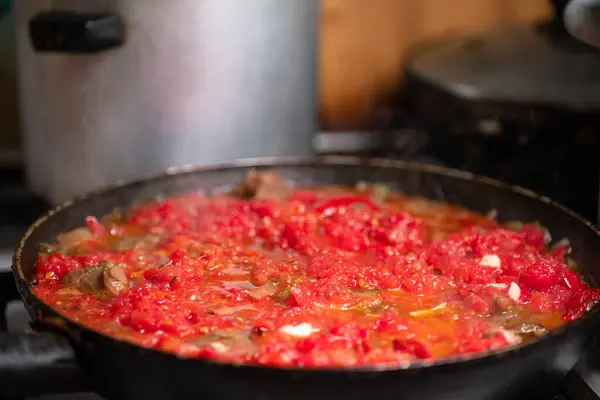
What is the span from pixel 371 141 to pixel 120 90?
37.5 inches

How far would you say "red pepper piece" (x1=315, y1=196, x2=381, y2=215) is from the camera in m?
1.80

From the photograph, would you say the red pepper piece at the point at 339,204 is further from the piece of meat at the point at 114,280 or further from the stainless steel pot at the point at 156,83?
the piece of meat at the point at 114,280

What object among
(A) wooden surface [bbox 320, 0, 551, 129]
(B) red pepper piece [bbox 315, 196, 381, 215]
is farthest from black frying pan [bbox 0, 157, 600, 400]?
(A) wooden surface [bbox 320, 0, 551, 129]

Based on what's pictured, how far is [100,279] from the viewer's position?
1411 millimetres

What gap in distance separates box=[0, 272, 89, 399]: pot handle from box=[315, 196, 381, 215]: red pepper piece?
0.76 metres

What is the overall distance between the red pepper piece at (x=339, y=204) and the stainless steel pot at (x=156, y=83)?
29 centimetres

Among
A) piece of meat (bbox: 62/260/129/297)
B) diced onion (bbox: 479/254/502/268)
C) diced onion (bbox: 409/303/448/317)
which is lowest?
diced onion (bbox: 479/254/502/268)

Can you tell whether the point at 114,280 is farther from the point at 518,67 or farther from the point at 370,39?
the point at 370,39

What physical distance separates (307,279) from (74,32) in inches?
30.9

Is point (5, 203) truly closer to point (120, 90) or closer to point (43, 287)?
point (120, 90)

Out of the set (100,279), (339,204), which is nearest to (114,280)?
(100,279)

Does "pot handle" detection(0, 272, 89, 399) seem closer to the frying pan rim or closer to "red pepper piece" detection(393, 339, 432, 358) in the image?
the frying pan rim

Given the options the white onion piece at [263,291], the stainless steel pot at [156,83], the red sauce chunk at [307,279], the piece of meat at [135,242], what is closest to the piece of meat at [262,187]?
the red sauce chunk at [307,279]

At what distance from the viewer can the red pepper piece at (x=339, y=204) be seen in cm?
180
